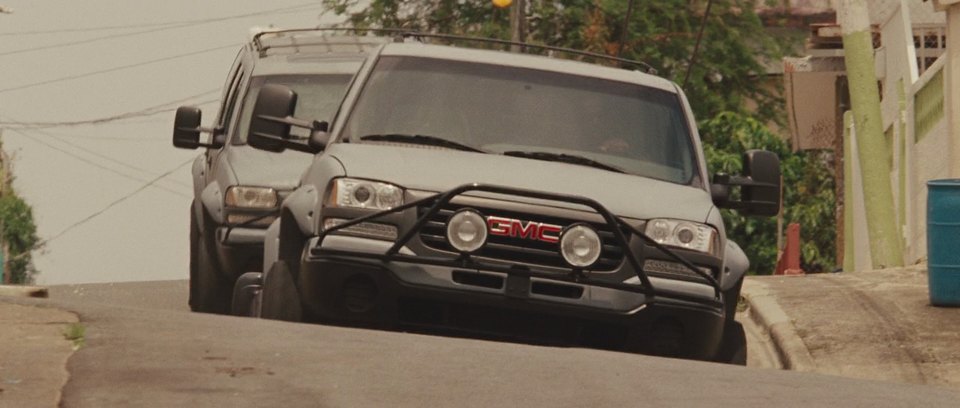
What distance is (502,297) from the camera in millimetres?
9922

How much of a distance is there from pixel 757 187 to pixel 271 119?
246cm

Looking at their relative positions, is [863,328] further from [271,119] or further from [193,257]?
[271,119]

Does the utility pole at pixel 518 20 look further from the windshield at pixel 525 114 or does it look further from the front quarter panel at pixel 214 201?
the windshield at pixel 525 114

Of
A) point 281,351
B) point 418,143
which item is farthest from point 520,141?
point 281,351

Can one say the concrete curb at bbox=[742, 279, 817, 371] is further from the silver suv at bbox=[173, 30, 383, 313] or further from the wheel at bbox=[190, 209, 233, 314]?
the wheel at bbox=[190, 209, 233, 314]

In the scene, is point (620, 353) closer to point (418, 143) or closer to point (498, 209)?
point (498, 209)

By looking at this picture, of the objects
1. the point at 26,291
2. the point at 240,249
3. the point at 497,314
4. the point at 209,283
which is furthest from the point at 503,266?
the point at 26,291

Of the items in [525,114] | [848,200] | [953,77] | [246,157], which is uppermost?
[953,77]

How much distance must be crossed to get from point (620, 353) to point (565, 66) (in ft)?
7.22

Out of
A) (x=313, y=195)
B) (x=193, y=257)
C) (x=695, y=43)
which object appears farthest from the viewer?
(x=695, y=43)

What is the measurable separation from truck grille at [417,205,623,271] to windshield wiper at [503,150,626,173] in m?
0.72

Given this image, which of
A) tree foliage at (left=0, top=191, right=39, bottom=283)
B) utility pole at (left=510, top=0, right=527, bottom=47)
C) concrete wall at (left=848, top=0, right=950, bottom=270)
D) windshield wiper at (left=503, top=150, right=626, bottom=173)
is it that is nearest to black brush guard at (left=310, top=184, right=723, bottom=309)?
windshield wiper at (left=503, top=150, right=626, bottom=173)

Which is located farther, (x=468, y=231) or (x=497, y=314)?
(x=497, y=314)

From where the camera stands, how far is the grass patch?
874 cm
